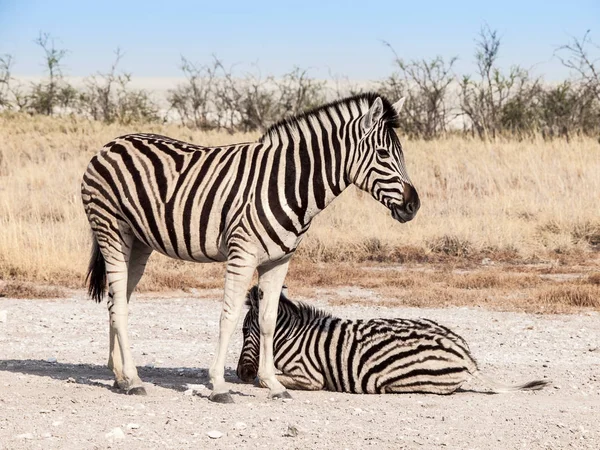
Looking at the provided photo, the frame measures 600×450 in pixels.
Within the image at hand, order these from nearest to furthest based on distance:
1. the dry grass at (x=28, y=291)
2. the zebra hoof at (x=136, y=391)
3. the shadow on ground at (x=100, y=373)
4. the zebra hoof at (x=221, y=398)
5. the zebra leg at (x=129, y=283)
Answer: the zebra hoof at (x=221, y=398) < the zebra hoof at (x=136, y=391) < the zebra leg at (x=129, y=283) < the shadow on ground at (x=100, y=373) < the dry grass at (x=28, y=291)

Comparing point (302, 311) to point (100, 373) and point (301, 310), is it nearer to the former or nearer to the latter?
point (301, 310)

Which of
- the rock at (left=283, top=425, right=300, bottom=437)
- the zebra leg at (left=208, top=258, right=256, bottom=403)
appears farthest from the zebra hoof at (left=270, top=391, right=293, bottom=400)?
the rock at (left=283, top=425, right=300, bottom=437)

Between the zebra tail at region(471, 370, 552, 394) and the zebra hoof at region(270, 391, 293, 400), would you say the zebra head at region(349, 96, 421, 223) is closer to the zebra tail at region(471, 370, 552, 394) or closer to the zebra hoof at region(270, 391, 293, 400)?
the zebra tail at region(471, 370, 552, 394)

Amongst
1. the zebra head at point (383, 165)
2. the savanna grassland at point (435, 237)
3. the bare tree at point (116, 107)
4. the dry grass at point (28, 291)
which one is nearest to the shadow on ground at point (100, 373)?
the zebra head at point (383, 165)

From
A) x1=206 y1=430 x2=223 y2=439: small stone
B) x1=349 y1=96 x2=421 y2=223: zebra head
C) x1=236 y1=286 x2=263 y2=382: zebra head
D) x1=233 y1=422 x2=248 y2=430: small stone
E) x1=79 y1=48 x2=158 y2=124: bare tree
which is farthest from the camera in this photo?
x1=79 y1=48 x2=158 y2=124: bare tree

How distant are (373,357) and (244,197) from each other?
1477 mm

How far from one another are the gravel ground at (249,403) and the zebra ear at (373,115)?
1.89 metres

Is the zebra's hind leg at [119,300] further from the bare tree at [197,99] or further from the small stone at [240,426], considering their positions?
the bare tree at [197,99]

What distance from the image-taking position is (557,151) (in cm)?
2100

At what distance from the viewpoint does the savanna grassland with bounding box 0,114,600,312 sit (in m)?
12.0

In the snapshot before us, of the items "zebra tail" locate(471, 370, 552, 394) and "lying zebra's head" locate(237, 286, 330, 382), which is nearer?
"zebra tail" locate(471, 370, 552, 394)

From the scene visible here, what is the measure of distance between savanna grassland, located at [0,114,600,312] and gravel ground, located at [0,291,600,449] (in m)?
2.19

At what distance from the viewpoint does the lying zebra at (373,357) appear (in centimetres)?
675

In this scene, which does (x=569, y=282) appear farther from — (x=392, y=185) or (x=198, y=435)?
(x=198, y=435)
